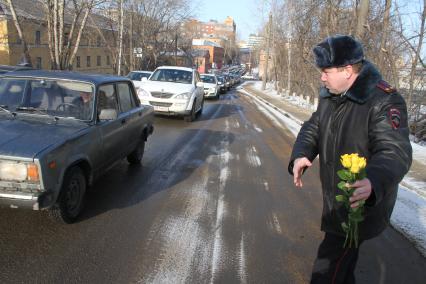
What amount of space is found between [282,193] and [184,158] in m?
2.57

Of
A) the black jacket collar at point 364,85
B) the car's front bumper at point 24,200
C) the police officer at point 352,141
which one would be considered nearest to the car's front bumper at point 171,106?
the car's front bumper at point 24,200

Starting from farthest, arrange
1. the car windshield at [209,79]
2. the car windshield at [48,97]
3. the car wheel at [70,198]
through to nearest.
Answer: the car windshield at [209,79], the car windshield at [48,97], the car wheel at [70,198]

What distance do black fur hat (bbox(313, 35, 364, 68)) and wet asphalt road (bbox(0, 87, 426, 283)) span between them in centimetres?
204

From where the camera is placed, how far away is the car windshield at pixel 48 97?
198 inches

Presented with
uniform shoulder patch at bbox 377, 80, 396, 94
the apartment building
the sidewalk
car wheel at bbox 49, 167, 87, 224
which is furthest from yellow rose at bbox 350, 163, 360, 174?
the apartment building

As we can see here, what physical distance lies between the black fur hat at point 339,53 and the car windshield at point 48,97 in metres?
3.41

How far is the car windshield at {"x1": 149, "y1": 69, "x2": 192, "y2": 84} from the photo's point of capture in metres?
14.6

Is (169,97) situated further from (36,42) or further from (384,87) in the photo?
(36,42)

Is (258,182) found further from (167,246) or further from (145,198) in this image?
(167,246)

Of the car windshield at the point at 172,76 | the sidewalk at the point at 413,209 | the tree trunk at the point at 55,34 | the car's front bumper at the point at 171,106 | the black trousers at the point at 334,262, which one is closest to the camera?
the black trousers at the point at 334,262

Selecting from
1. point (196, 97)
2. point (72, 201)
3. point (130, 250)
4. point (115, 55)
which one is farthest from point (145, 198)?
point (115, 55)

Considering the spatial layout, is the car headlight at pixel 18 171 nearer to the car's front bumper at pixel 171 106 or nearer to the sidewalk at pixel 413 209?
the sidewalk at pixel 413 209

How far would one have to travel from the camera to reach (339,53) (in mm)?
2400

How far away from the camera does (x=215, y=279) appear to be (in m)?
3.54
